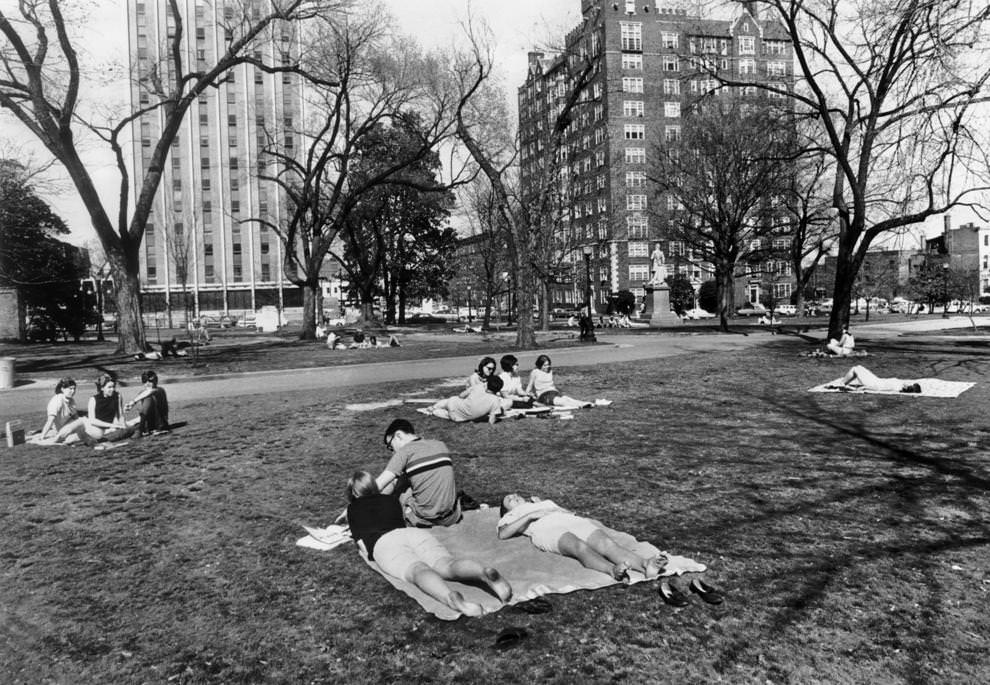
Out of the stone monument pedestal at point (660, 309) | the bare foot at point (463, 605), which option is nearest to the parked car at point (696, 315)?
the stone monument pedestal at point (660, 309)

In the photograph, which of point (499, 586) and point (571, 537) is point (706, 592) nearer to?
point (571, 537)

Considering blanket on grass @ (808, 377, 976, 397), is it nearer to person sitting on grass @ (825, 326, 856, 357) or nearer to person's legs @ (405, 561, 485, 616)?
person sitting on grass @ (825, 326, 856, 357)

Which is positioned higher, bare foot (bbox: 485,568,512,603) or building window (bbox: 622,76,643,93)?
building window (bbox: 622,76,643,93)

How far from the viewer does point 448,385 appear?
1616 cm

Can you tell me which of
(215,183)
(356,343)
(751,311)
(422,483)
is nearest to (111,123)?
(356,343)

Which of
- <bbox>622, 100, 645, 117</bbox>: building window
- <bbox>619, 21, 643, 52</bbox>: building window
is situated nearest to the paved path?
<bbox>622, 100, 645, 117</bbox>: building window

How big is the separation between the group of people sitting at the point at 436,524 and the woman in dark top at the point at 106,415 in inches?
231

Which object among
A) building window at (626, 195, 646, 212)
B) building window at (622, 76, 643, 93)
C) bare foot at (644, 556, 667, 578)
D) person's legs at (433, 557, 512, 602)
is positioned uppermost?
building window at (622, 76, 643, 93)

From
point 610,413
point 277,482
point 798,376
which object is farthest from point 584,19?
point 277,482

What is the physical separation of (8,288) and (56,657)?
Result: 35796 millimetres

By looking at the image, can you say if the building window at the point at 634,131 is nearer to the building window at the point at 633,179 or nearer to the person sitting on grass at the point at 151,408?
the building window at the point at 633,179

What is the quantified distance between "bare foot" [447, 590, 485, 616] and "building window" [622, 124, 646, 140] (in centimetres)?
7862

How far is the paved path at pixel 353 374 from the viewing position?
1548 cm

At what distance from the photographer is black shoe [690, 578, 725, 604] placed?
A: 433 cm
